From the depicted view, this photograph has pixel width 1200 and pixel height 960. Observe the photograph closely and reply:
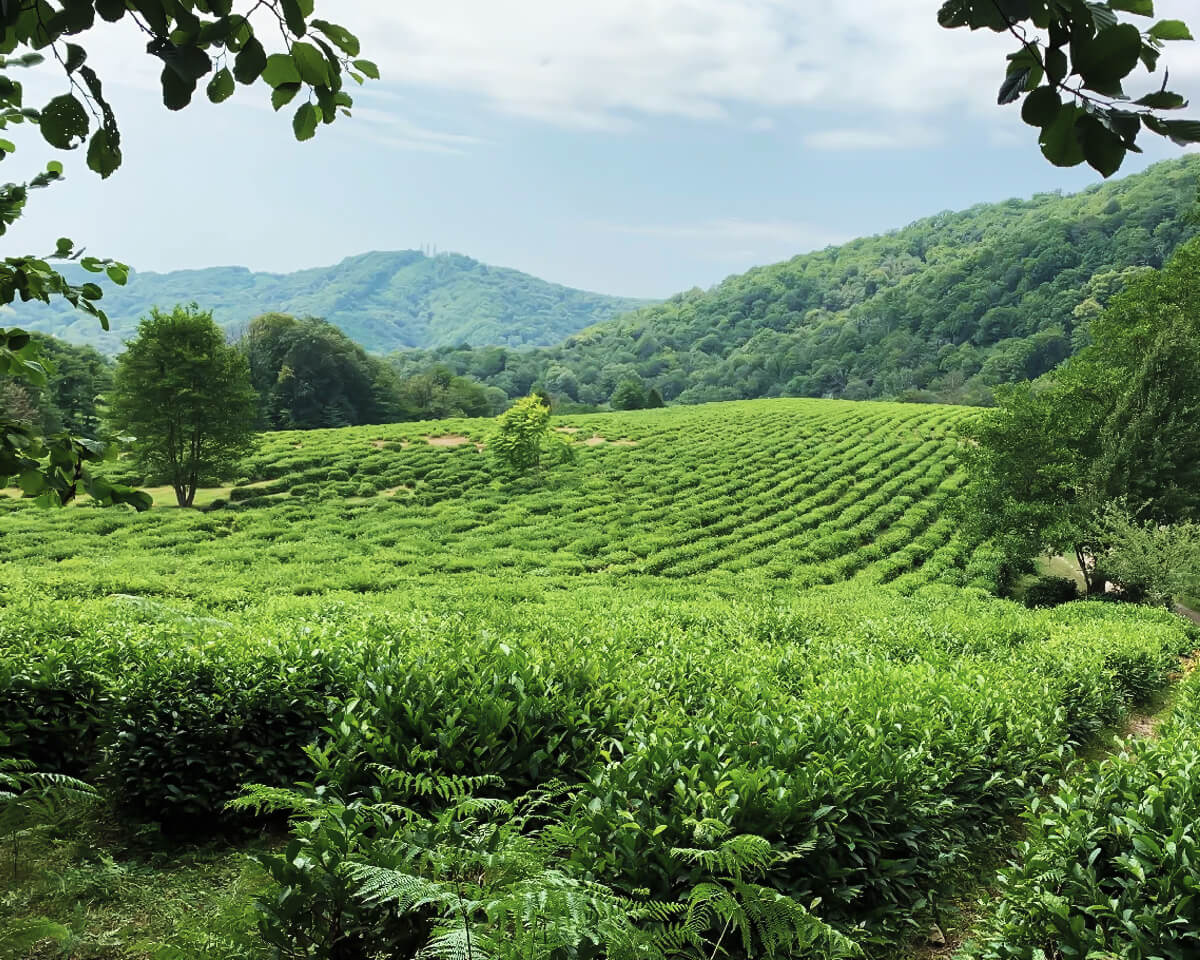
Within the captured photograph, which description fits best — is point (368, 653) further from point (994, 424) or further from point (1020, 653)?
point (994, 424)

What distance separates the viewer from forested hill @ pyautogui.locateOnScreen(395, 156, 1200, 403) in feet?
333

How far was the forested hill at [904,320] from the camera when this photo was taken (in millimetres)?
101438

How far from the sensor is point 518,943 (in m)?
2.07

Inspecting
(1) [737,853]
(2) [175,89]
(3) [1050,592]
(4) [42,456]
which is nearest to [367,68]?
(2) [175,89]

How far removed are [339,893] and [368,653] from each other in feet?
8.80

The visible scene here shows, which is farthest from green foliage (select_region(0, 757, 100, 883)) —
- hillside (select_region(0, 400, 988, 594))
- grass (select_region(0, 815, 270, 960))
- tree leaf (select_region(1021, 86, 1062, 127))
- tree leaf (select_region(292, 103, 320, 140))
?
hillside (select_region(0, 400, 988, 594))

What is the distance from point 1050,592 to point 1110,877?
23508mm

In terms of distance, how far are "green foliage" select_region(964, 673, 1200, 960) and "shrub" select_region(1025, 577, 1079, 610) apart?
72.0 ft

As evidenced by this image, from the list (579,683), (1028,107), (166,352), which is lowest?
(579,683)

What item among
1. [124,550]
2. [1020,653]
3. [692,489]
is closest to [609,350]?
[692,489]

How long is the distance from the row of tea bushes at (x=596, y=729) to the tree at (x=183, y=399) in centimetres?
2044

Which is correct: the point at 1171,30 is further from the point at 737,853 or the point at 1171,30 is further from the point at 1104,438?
the point at 1104,438

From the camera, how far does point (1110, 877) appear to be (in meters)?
3.36

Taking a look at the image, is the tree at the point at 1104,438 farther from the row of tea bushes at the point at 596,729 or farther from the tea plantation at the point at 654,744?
the row of tea bushes at the point at 596,729
